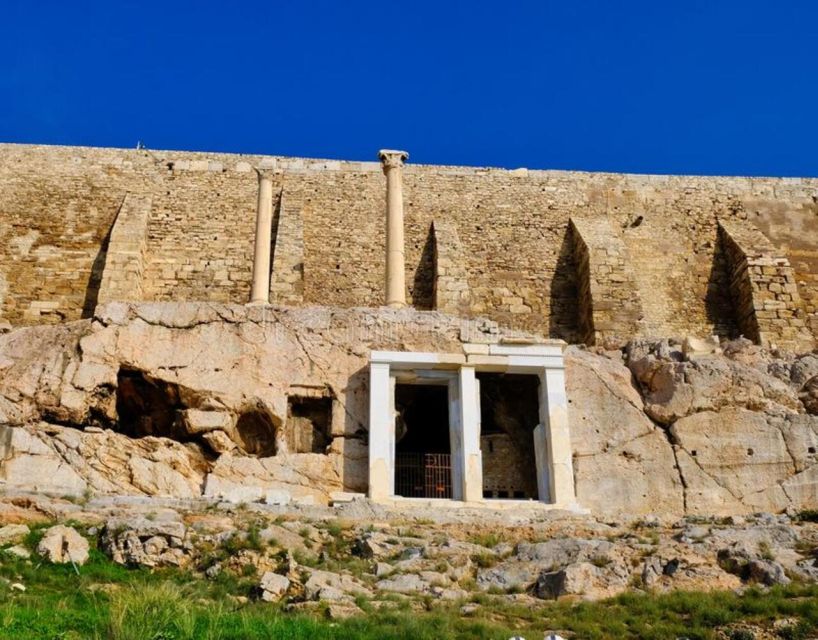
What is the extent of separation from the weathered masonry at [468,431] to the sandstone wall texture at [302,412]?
32cm

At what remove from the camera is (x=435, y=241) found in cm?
2697

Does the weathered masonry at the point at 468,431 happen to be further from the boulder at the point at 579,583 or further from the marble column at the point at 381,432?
the boulder at the point at 579,583

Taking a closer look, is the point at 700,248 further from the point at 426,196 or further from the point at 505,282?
the point at 426,196

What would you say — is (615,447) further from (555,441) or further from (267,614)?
(267,614)

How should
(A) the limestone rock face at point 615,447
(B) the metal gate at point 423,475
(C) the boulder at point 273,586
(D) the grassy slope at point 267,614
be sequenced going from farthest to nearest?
(B) the metal gate at point 423,475 < (A) the limestone rock face at point 615,447 < (C) the boulder at point 273,586 < (D) the grassy slope at point 267,614

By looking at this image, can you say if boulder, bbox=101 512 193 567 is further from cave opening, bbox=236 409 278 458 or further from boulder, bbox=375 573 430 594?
cave opening, bbox=236 409 278 458

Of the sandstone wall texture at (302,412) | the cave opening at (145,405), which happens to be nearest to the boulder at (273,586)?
the sandstone wall texture at (302,412)

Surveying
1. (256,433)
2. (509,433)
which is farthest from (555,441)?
(256,433)

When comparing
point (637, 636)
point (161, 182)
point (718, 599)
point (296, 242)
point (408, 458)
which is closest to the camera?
point (637, 636)

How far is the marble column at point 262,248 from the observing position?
2259cm

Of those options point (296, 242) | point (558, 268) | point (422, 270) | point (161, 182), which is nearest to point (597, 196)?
point (558, 268)

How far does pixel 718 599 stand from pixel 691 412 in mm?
6924

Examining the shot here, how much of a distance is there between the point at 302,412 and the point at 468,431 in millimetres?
2870

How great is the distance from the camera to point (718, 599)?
12141 mm
